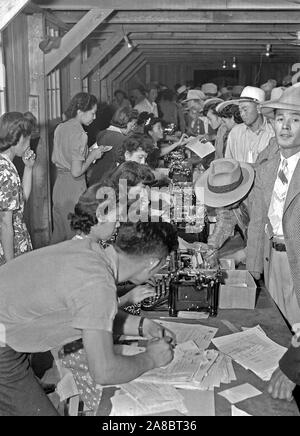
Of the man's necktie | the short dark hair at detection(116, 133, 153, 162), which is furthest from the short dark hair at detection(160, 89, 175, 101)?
the man's necktie

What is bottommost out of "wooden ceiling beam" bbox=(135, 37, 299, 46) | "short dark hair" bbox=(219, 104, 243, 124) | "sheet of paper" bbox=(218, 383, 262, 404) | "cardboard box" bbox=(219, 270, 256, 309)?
"sheet of paper" bbox=(218, 383, 262, 404)

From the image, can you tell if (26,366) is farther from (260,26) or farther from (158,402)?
(260,26)

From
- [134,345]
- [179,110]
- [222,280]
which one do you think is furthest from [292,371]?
[179,110]

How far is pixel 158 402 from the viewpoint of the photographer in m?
2.08

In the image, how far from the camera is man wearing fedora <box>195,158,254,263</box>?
3900 millimetres

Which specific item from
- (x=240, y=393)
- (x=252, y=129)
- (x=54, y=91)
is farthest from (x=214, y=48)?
(x=240, y=393)

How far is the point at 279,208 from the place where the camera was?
3.54 m

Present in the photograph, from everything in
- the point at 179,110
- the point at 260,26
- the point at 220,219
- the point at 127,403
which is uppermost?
the point at 260,26

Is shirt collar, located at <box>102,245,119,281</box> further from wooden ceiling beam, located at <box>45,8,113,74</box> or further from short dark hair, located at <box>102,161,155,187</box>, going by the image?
wooden ceiling beam, located at <box>45,8,113,74</box>

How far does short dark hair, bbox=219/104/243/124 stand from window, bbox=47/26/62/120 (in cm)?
241

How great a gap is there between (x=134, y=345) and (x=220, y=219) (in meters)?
1.70

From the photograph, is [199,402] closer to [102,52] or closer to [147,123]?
[147,123]

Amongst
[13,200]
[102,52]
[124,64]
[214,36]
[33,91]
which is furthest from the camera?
[124,64]

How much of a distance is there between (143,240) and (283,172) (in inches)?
65.9
